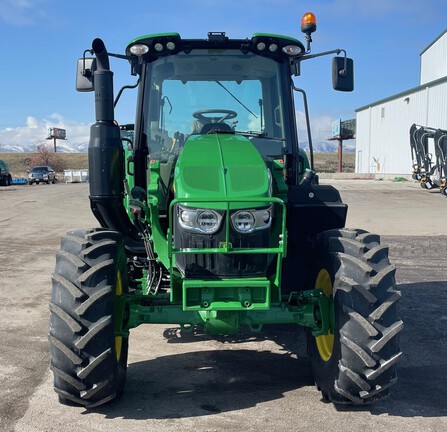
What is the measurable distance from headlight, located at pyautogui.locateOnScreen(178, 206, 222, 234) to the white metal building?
3202 cm

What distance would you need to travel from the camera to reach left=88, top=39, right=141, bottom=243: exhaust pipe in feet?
13.9

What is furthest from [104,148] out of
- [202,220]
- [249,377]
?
[249,377]

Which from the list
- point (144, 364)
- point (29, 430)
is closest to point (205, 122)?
point (144, 364)

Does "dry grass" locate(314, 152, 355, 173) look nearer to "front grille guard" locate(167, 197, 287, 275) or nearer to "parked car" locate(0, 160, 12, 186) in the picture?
"parked car" locate(0, 160, 12, 186)

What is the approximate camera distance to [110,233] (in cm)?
391

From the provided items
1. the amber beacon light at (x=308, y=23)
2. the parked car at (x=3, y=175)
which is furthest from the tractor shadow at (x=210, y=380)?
the parked car at (x=3, y=175)

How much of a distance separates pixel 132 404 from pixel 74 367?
24.7 inches

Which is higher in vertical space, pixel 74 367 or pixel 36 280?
pixel 74 367

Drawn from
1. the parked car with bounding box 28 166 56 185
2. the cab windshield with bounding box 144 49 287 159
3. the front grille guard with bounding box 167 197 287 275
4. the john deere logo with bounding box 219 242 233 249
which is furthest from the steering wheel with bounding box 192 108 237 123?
the parked car with bounding box 28 166 56 185

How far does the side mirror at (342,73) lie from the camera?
482 centimetres

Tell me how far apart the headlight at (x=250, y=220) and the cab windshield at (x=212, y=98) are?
1.33 metres

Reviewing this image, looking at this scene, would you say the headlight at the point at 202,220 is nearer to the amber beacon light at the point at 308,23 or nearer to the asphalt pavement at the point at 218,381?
the asphalt pavement at the point at 218,381

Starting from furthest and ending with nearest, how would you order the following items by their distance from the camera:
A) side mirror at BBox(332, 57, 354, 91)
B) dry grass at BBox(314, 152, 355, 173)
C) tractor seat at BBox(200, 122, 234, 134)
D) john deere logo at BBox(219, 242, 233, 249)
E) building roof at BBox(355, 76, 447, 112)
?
dry grass at BBox(314, 152, 355, 173), building roof at BBox(355, 76, 447, 112), side mirror at BBox(332, 57, 354, 91), tractor seat at BBox(200, 122, 234, 134), john deere logo at BBox(219, 242, 233, 249)

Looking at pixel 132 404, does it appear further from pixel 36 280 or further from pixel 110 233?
pixel 36 280
